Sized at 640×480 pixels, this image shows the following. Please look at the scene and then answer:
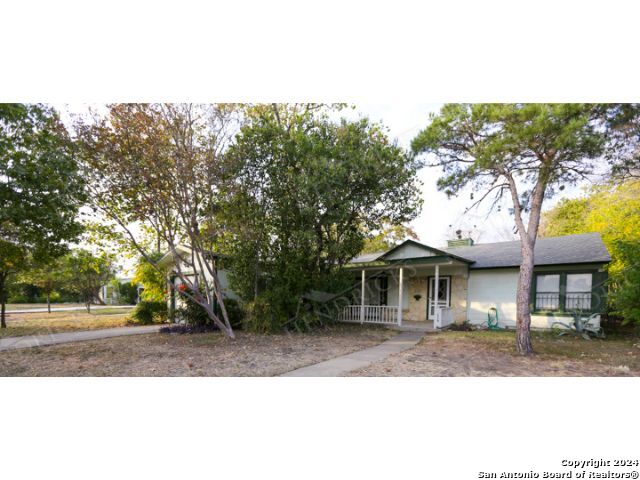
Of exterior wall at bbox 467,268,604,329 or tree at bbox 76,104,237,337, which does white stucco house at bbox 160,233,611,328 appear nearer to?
exterior wall at bbox 467,268,604,329

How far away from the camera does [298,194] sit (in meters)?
6.80

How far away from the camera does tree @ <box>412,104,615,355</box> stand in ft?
14.9

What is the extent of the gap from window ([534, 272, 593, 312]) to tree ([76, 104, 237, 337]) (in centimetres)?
959

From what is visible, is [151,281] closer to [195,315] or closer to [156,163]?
[195,315]

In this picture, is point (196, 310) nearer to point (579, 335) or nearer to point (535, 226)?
point (535, 226)

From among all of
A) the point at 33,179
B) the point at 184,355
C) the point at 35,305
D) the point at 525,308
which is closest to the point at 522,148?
the point at 525,308

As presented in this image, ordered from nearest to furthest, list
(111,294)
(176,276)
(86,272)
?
(176,276) < (86,272) < (111,294)

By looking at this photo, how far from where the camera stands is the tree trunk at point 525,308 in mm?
5477

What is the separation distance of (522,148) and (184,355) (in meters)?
7.18

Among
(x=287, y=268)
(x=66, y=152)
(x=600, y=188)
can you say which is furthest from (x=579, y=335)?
(x=66, y=152)

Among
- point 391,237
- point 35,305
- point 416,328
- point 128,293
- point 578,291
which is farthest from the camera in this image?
point 128,293

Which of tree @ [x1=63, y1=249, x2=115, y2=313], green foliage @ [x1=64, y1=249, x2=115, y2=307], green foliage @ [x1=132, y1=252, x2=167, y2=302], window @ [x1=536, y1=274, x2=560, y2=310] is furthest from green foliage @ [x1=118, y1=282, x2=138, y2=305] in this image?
window @ [x1=536, y1=274, x2=560, y2=310]

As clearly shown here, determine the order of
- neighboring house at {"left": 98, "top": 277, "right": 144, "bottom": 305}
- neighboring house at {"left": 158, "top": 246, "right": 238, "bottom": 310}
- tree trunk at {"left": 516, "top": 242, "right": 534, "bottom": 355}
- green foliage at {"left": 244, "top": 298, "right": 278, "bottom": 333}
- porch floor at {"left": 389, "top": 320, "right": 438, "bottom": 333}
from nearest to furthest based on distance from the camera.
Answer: tree trunk at {"left": 516, "top": 242, "right": 534, "bottom": 355}, green foliage at {"left": 244, "top": 298, "right": 278, "bottom": 333}, porch floor at {"left": 389, "top": 320, "right": 438, "bottom": 333}, neighboring house at {"left": 158, "top": 246, "right": 238, "bottom": 310}, neighboring house at {"left": 98, "top": 277, "right": 144, "bottom": 305}
